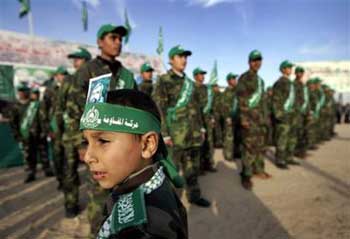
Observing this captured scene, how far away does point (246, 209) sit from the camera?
3602 millimetres

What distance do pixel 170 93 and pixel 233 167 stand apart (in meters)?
3.21

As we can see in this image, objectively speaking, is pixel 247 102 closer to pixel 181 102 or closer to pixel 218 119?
pixel 181 102

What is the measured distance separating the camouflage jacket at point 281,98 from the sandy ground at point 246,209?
1.09m

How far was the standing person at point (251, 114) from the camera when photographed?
14.7ft

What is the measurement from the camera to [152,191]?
965 mm

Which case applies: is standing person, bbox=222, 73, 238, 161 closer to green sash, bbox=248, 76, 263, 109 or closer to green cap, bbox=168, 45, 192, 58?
green sash, bbox=248, 76, 263, 109

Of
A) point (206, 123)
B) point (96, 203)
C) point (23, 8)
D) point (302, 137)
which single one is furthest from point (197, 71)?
point (23, 8)

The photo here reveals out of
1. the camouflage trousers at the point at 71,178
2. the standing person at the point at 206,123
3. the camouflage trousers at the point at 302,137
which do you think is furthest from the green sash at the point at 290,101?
the camouflage trousers at the point at 71,178

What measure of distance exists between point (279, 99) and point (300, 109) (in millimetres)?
1127

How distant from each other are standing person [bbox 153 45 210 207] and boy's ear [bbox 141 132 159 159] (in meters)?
2.46

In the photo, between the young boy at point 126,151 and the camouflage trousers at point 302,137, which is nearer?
the young boy at point 126,151

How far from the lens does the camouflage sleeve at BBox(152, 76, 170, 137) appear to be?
3.60 metres

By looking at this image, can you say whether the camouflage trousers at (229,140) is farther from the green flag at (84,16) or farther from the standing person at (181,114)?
the green flag at (84,16)

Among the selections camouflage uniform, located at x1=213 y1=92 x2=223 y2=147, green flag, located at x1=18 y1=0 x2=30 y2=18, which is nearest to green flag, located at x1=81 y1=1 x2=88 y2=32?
green flag, located at x1=18 y1=0 x2=30 y2=18
